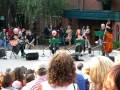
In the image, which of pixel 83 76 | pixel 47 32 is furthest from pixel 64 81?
pixel 47 32

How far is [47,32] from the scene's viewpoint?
39719 millimetres

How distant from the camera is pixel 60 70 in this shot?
525 centimetres

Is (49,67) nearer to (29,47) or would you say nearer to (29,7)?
(29,47)

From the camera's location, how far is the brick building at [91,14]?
40.6 m

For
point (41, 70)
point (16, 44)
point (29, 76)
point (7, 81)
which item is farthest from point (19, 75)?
point (16, 44)

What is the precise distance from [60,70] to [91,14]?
36198 millimetres

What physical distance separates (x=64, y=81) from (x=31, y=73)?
3.00m

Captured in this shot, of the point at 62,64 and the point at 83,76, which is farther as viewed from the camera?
the point at 83,76

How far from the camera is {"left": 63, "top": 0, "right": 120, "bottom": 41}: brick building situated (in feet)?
133

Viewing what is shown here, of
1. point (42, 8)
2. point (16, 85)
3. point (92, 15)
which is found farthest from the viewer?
point (92, 15)

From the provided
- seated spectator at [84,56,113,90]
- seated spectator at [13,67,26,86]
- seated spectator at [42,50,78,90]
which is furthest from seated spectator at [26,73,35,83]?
seated spectator at [42,50,78,90]

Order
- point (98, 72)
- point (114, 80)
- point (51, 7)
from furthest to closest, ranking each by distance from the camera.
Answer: point (51, 7)
point (98, 72)
point (114, 80)

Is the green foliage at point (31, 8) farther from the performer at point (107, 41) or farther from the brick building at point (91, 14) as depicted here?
the performer at point (107, 41)

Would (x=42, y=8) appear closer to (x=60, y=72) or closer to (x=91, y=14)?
(x=91, y=14)
